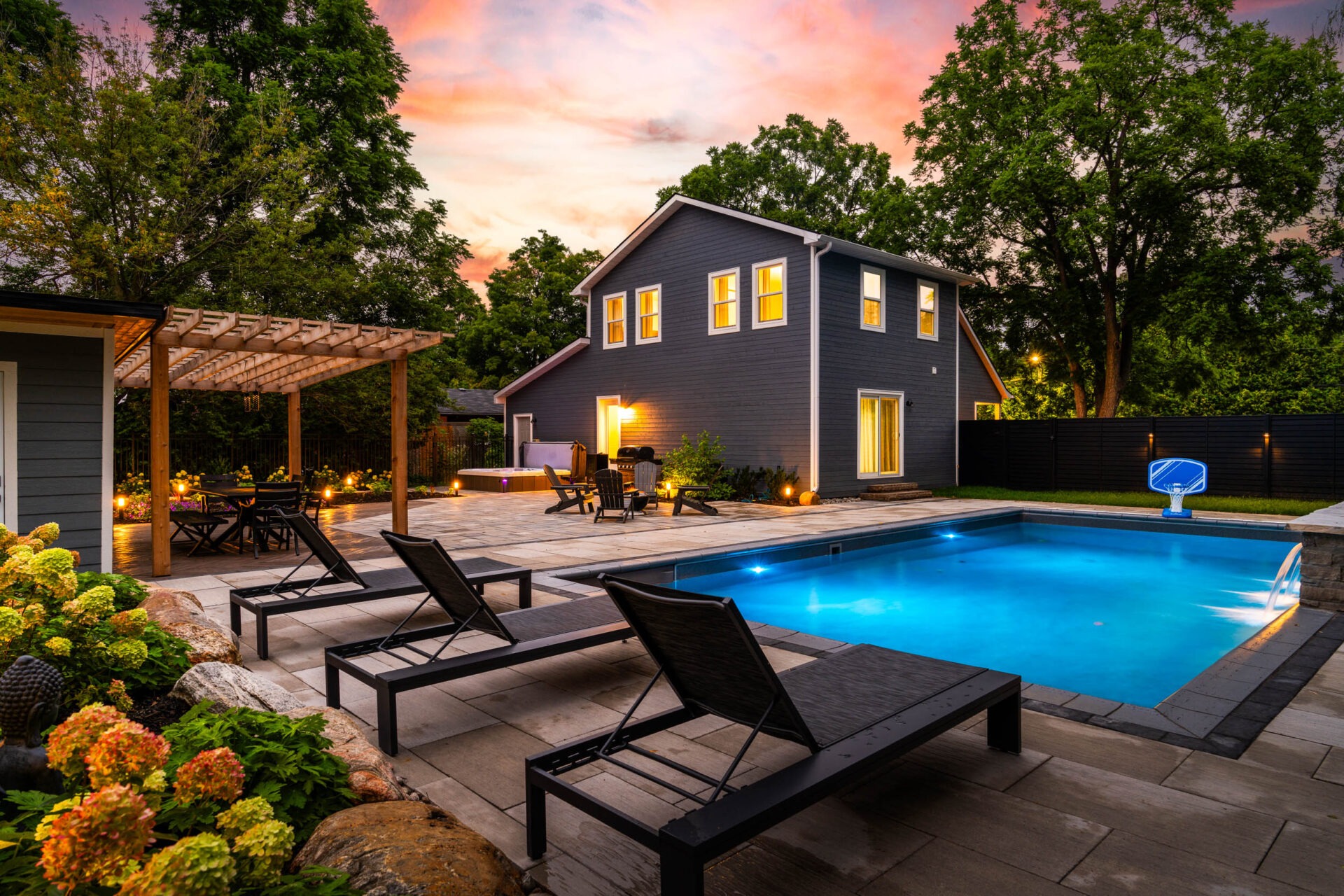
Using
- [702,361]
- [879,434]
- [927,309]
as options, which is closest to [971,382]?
[927,309]

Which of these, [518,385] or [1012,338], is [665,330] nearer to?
[518,385]

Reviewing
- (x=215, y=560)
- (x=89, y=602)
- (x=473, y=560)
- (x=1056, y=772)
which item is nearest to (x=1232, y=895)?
(x=1056, y=772)

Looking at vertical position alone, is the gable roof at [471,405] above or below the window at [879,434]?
above

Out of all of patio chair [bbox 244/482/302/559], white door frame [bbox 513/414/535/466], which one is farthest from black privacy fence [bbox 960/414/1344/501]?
patio chair [bbox 244/482/302/559]

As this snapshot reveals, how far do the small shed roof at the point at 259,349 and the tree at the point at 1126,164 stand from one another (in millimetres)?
15202

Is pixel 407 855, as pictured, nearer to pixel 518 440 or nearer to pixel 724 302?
pixel 724 302

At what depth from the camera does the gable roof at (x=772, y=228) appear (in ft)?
47.6

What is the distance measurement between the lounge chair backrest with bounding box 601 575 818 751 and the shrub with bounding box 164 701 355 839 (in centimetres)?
96

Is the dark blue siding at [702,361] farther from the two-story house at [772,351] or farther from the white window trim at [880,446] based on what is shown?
the white window trim at [880,446]

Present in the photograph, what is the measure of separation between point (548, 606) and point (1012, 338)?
2132 centimetres

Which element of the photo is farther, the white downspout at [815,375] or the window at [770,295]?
the window at [770,295]

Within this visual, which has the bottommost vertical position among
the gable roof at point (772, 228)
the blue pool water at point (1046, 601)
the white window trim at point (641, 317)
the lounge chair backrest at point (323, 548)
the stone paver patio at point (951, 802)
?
the blue pool water at point (1046, 601)

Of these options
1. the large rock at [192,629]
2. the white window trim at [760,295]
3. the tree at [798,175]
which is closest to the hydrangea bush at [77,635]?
the large rock at [192,629]

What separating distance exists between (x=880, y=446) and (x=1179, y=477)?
555 cm
